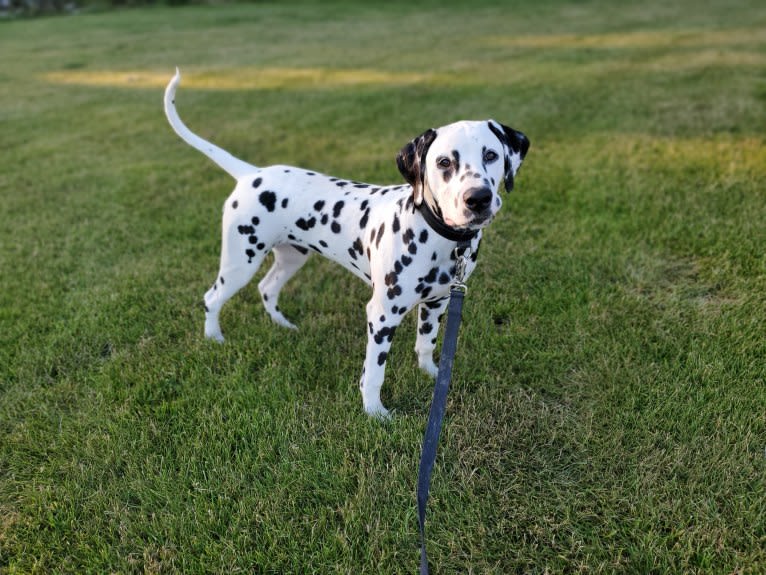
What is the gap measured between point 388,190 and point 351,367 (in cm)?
122

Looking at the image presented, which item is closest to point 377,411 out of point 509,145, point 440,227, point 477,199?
point 440,227

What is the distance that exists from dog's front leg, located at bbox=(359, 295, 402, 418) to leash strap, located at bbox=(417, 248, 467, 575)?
0.44m

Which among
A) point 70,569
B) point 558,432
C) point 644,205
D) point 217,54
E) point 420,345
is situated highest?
point 217,54

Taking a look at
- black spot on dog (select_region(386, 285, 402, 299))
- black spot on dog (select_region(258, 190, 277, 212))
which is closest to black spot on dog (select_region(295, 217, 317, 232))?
black spot on dog (select_region(258, 190, 277, 212))

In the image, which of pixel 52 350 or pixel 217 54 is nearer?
pixel 52 350

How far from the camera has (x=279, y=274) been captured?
4.12 meters

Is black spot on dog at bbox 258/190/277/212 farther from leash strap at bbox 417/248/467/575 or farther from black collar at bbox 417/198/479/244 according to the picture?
leash strap at bbox 417/248/467/575

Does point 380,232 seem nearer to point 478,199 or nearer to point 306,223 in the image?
point 306,223

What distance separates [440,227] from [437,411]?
35.2 inches

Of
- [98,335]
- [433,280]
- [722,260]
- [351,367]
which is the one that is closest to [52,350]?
[98,335]

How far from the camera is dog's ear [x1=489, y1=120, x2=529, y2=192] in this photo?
275 cm

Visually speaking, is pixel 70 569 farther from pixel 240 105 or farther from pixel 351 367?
pixel 240 105

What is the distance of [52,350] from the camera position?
392 centimetres

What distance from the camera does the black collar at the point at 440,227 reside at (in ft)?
9.00
